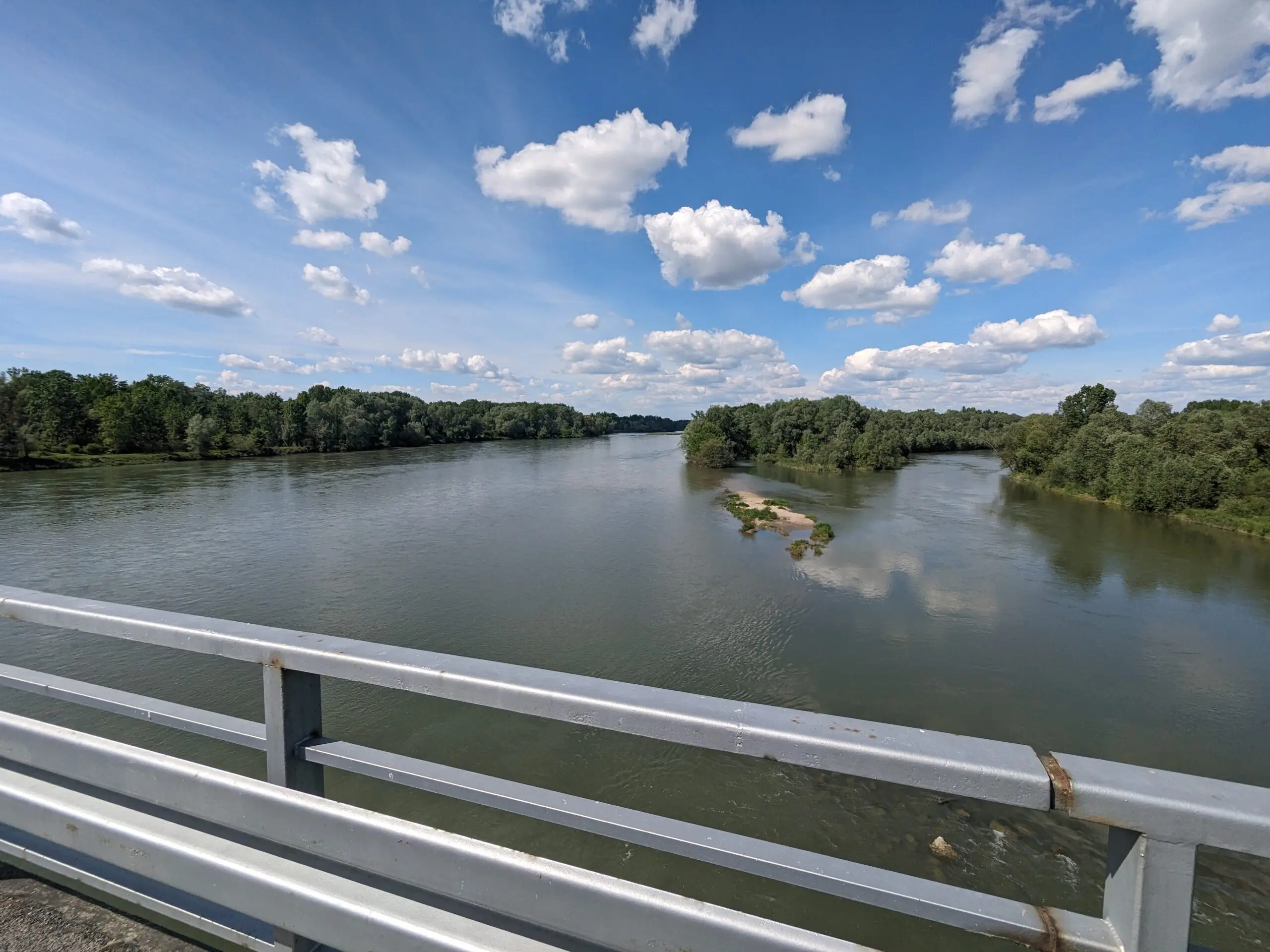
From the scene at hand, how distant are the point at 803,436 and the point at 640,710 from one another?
65365 millimetres

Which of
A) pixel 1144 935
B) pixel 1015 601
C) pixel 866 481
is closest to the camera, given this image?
pixel 1144 935

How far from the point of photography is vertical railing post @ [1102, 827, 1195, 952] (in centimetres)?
105

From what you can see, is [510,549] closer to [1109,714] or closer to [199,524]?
[199,524]

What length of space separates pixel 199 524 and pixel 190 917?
28.3 meters

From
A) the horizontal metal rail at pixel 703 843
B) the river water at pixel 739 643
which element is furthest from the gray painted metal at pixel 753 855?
the river water at pixel 739 643

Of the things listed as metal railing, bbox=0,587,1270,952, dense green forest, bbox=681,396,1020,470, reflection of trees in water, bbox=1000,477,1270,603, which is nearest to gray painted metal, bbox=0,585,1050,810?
metal railing, bbox=0,587,1270,952

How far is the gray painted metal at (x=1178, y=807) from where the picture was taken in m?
1.01

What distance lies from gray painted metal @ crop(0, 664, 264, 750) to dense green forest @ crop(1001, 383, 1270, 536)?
39.6m

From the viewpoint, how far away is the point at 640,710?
54.4 inches

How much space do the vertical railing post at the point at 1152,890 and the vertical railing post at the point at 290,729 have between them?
1.88 meters

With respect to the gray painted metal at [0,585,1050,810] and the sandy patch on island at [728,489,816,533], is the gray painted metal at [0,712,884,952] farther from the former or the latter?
the sandy patch on island at [728,489,816,533]

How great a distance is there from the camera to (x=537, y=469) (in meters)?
53.1

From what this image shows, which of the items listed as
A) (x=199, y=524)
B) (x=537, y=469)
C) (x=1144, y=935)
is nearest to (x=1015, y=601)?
(x=1144, y=935)

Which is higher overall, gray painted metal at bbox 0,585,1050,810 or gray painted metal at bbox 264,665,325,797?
gray painted metal at bbox 0,585,1050,810
